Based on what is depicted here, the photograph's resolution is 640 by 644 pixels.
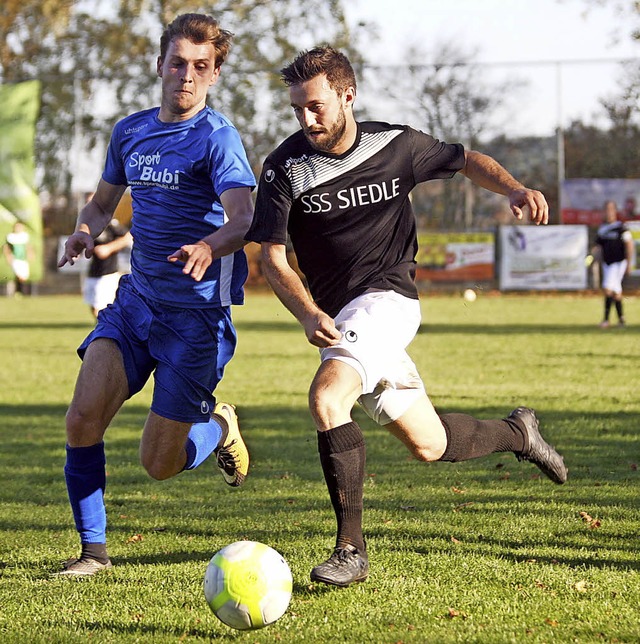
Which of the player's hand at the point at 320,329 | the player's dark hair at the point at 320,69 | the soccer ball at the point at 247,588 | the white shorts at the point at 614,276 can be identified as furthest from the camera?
the white shorts at the point at 614,276

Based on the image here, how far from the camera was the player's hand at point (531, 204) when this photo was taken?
4.38m

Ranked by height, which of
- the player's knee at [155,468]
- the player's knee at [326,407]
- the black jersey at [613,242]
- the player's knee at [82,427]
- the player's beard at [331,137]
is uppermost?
the player's beard at [331,137]

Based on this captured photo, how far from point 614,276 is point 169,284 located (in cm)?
1550

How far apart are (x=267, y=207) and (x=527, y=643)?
192cm

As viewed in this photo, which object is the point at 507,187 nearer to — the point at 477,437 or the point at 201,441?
the point at 477,437

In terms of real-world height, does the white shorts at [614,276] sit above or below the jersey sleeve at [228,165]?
below

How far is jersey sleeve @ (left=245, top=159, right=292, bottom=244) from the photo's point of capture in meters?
4.34

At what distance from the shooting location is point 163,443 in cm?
484

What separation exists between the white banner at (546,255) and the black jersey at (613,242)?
27.4ft

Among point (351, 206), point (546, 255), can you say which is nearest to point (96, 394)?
point (351, 206)

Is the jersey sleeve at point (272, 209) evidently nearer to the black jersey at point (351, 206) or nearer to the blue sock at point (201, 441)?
the black jersey at point (351, 206)

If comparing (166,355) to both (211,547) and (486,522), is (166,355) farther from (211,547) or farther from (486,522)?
(486,522)

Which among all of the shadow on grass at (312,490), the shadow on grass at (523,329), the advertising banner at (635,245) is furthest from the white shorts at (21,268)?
the advertising banner at (635,245)

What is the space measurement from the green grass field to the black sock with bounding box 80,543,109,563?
88 millimetres
